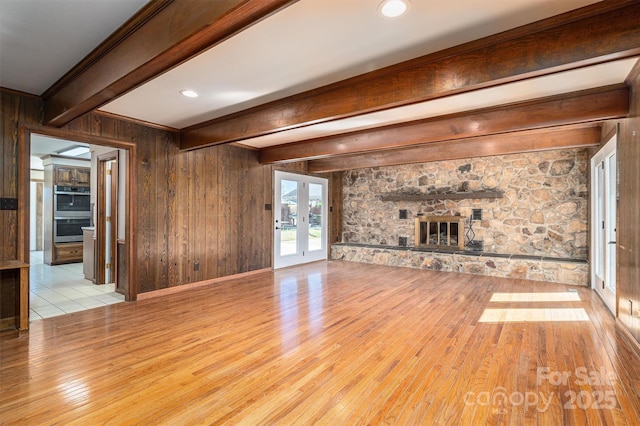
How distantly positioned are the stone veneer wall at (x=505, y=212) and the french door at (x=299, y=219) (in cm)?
73

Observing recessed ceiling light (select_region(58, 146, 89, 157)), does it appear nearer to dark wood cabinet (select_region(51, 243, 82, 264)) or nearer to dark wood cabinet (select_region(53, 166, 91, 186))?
dark wood cabinet (select_region(53, 166, 91, 186))

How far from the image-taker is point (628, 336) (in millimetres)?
2896

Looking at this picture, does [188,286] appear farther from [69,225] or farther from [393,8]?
[393,8]

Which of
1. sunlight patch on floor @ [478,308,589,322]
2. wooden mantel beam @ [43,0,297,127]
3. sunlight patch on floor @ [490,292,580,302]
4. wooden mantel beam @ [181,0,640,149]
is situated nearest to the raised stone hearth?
sunlight patch on floor @ [490,292,580,302]

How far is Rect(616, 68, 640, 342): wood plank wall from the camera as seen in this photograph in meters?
2.71

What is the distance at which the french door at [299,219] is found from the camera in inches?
263

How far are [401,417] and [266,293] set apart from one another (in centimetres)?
308

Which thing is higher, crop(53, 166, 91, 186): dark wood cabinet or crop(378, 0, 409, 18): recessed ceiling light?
crop(378, 0, 409, 18): recessed ceiling light

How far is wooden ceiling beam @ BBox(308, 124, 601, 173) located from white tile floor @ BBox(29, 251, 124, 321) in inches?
193

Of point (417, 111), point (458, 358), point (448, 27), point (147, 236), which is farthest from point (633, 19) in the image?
point (147, 236)

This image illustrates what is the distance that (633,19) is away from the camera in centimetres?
188

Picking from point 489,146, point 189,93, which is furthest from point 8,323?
point 489,146

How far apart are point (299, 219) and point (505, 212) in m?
4.25

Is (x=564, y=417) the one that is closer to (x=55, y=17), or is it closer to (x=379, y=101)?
(x=379, y=101)
